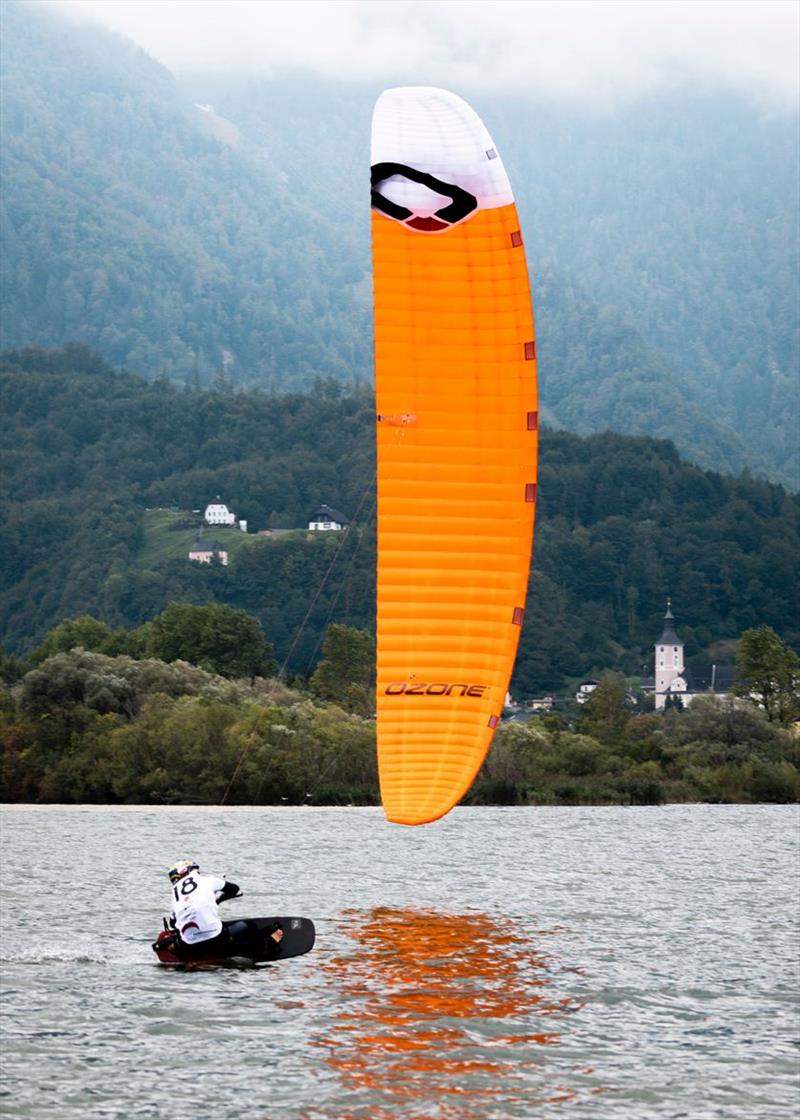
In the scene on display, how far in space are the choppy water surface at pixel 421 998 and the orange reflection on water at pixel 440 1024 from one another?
0.06 m

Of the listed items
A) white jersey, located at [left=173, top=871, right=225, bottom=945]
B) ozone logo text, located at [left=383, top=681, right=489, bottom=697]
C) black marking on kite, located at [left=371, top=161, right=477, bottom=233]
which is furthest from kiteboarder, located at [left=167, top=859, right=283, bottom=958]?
black marking on kite, located at [left=371, top=161, right=477, bottom=233]

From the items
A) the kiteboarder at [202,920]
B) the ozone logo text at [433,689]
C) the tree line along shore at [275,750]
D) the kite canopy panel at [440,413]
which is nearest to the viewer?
the kiteboarder at [202,920]

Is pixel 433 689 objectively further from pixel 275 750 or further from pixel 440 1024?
pixel 275 750

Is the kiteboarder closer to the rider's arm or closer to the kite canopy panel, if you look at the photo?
the rider's arm

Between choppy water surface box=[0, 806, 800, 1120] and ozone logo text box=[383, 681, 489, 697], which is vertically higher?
ozone logo text box=[383, 681, 489, 697]

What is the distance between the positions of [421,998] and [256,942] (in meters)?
4.11

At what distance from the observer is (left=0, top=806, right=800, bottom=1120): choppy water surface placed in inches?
1033

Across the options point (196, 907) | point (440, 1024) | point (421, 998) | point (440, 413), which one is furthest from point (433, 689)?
point (440, 1024)

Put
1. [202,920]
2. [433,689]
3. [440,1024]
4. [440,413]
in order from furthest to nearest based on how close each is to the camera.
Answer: [433,689] → [202,920] → [440,413] → [440,1024]

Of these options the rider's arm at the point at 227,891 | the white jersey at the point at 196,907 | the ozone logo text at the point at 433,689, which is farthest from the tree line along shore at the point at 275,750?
the rider's arm at the point at 227,891

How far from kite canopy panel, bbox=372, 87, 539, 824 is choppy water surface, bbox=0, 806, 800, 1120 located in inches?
173

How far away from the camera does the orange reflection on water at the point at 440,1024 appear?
26094 millimetres

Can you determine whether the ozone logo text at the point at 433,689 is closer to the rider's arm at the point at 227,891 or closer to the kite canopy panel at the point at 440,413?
the kite canopy panel at the point at 440,413

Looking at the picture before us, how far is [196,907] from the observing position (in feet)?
112
